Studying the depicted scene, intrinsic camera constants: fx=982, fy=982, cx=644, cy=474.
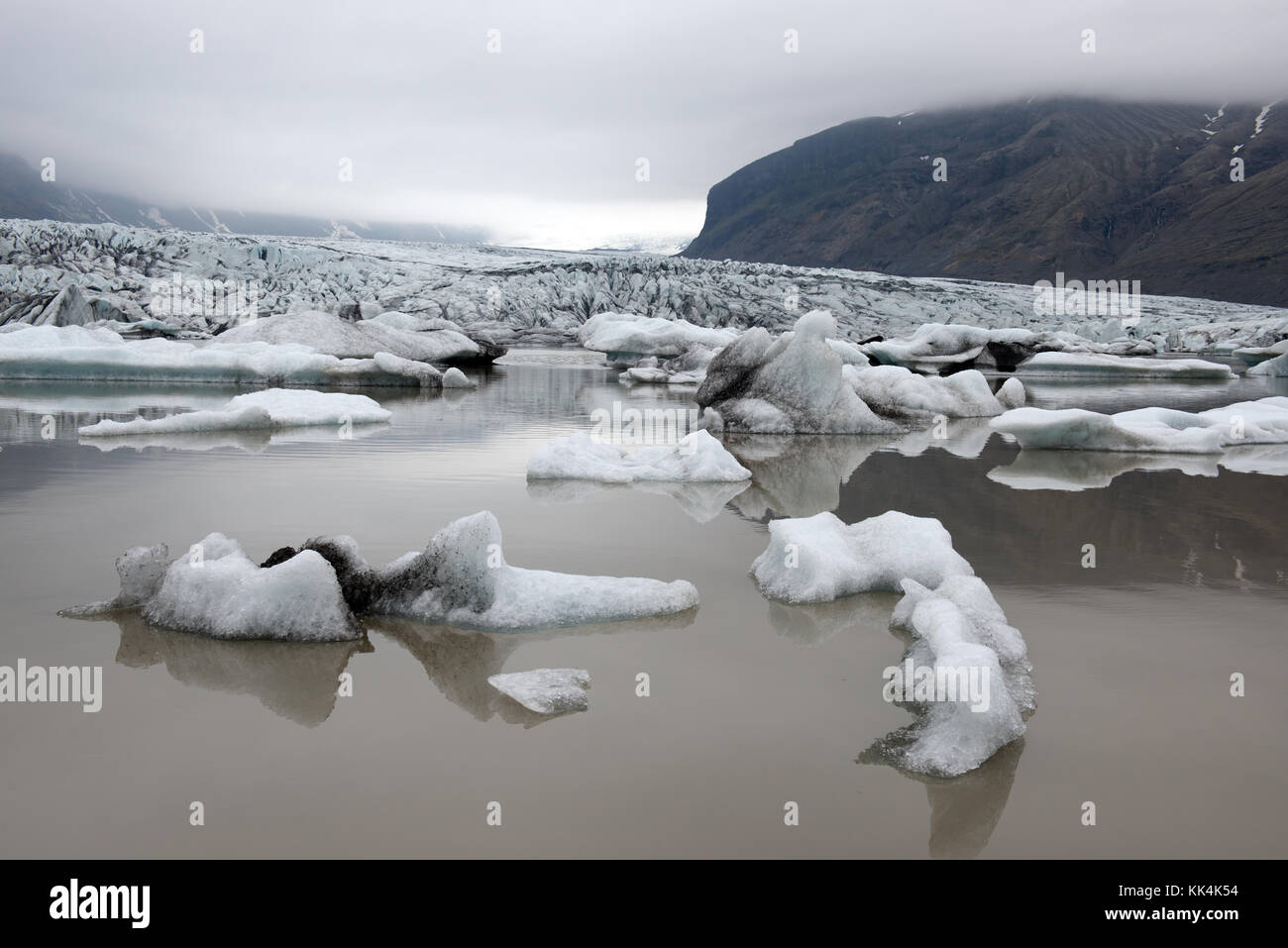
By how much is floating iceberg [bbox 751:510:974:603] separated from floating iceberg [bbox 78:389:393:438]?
4936mm

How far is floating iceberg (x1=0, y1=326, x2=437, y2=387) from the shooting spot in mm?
11039

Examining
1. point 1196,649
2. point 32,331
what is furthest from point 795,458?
point 32,331

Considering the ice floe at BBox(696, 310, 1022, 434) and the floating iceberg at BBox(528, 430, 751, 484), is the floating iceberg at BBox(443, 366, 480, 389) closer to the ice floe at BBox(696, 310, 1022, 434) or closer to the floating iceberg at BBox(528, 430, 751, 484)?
the ice floe at BBox(696, 310, 1022, 434)

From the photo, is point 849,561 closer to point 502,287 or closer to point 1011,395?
point 1011,395

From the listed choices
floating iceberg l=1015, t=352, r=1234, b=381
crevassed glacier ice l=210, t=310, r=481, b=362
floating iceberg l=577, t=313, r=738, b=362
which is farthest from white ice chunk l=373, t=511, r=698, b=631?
floating iceberg l=1015, t=352, r=1234, b=381

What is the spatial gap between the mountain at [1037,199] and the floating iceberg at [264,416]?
7855 cm

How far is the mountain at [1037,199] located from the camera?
3199 inches

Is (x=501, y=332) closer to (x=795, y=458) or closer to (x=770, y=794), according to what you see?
(x=795, y=458)

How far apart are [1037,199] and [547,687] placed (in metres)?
109

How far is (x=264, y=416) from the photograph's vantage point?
7.07 m

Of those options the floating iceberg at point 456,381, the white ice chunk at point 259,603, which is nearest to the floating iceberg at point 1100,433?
the white ice chunk at point 259,603

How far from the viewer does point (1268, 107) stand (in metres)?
112
